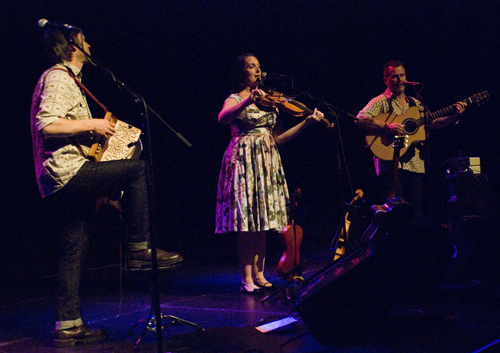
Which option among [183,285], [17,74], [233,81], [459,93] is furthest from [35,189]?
[459,93]

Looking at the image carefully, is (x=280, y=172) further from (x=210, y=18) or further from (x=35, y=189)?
(x=210, y=18)

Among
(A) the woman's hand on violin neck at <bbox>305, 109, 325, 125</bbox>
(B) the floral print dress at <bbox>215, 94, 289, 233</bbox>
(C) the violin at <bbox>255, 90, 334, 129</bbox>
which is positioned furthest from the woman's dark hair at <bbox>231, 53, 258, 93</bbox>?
(A) the woman's hand on violin neck at <bbox>305, 109, 325, 125</bbox>

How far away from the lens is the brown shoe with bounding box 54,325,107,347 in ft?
8.31

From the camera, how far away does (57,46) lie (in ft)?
8.64

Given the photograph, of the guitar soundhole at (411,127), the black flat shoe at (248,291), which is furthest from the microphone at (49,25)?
the guitar soundhole at (411,127)

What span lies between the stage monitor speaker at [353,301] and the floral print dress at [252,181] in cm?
131

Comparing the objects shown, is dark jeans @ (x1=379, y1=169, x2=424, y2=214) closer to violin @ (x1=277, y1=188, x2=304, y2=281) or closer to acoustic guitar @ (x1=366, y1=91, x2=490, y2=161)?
acoustic guitar @ (x1=366, y1=91, x2=490, y2=161)

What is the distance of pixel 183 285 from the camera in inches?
171

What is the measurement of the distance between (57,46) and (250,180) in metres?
1.69

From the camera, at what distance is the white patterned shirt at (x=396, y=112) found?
4.24 meters

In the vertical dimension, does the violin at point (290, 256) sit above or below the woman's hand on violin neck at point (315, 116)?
below

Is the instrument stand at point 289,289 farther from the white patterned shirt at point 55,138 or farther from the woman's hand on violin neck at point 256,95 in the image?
the white patterned shirt at point 55,138

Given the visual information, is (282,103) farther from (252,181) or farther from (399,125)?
(399,125)

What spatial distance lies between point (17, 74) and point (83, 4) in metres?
1.01
